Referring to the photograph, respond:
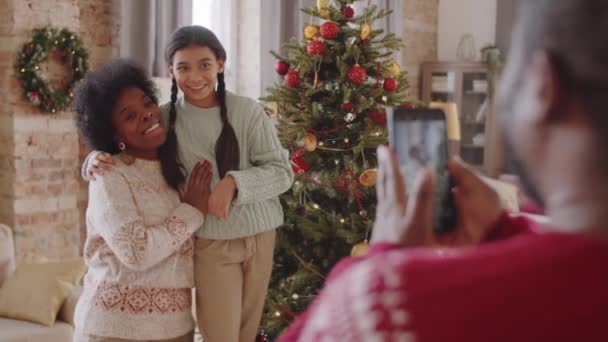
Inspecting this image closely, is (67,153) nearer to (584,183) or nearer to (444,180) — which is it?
(444,180)

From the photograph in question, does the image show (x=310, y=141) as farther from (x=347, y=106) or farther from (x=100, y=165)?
(x=100, y=165)

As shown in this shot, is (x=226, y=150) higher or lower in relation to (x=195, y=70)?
lower

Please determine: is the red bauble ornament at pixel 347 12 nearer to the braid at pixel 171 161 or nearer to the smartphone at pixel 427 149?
the braid at pixel 171 161

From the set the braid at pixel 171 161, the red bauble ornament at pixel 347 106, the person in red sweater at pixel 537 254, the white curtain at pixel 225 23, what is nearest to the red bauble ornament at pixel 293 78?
the red bauble ornament at pixel 347 106

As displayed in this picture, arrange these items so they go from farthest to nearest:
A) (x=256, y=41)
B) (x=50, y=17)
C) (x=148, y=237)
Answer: (x=256, y=41), (x=50, y=17), (x=148, y=237)

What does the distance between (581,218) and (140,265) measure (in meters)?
1.56

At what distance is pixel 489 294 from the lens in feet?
1.68

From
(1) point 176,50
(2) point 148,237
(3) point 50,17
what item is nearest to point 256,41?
(3) point 50,17

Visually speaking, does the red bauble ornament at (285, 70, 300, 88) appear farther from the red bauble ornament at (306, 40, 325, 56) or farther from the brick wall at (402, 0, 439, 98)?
the brick wall at (402, 0, 439, 98)

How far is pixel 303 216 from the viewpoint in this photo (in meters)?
3.12

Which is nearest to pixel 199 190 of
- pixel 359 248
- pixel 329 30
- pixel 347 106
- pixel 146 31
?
pixel 359 248

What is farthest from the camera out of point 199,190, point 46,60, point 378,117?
point 46,60

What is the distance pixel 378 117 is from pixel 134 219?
1374 mm

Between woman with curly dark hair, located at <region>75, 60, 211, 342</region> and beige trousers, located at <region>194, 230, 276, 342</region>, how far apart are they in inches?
3.5
